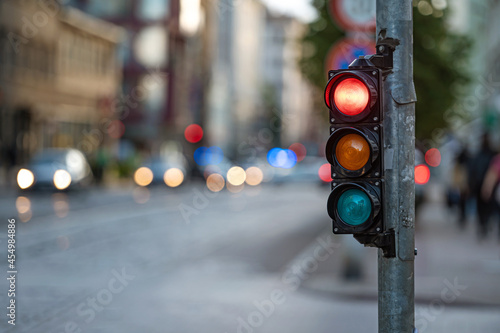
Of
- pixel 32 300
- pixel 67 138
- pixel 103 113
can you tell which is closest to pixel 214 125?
pixel 103 113

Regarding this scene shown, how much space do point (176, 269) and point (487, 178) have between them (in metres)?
6.93

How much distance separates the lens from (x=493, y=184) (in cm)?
1680

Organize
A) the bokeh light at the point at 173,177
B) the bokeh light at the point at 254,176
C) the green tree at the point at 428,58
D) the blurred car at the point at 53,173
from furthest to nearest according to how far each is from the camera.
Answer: the bokeh light at the point at 254,176 < the bokeh light at the point at 173,177 < the blurred car at the point at 53,173 < the green tree at the point at 428,58

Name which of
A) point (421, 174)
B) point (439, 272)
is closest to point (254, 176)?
point (421, 174)

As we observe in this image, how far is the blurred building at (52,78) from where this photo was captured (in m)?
46.6

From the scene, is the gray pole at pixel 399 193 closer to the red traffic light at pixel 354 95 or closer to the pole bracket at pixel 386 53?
the pole bracket at pixel 386 53

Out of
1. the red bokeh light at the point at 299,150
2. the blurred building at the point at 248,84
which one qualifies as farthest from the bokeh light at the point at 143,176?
the red bokeh light at the point at 299,150

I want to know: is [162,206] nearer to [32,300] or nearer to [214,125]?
[32,300]

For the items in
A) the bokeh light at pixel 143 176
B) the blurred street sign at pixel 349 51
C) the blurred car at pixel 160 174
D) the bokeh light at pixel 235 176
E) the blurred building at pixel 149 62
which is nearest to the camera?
the blurred street sign at pixel 349 51

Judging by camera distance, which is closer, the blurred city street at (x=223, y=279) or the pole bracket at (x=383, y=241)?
the pole bracket at (x=383, y=241)

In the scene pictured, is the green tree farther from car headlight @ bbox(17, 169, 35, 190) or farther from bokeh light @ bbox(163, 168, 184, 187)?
bokeh light @ bbox(163, 168, 184, 187)

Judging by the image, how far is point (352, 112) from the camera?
4422 mm

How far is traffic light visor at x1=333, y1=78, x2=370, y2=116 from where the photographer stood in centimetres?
439

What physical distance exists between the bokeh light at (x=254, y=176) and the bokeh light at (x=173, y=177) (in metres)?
12.3
